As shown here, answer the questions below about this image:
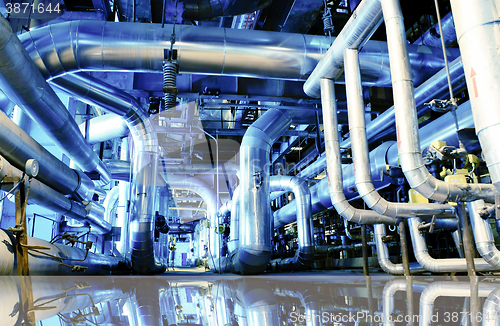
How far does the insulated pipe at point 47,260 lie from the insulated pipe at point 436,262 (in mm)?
3812

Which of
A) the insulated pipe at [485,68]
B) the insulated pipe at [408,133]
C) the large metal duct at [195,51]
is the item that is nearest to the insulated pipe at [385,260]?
the insulated pipe at [408,133]

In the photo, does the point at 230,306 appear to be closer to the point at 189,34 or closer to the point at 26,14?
the point at 189,34

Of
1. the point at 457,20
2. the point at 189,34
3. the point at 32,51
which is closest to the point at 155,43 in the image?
the point at 189,34

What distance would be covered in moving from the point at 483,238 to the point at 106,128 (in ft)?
20.2

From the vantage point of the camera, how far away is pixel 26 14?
5000 mm

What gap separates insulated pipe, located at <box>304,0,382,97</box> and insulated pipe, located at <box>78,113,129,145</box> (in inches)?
149

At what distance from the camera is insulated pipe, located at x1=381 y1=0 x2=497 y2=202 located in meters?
2.65

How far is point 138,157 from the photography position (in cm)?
615

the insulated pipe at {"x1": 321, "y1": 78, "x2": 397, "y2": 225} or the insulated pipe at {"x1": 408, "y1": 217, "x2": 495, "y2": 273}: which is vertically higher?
the insulated pipe at {"x1": 321, "y1": 78, "x2": 397, "y2": 225}

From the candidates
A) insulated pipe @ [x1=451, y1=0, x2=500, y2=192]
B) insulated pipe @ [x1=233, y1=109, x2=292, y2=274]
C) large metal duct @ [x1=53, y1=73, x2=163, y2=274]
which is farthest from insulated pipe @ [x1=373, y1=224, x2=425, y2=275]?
large metal duct @ [x1=53, y1=73, x2=163, y2=274]

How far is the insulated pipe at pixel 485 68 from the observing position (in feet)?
6.48

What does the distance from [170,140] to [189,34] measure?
13.4 ft

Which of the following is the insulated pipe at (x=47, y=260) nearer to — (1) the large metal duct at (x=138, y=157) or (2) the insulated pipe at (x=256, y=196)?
(1) the large metal duct at (x=138, y=157)

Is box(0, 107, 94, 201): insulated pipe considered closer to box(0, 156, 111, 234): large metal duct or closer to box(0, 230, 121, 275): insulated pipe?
box(0, 156, 111, 234): large metal duct
